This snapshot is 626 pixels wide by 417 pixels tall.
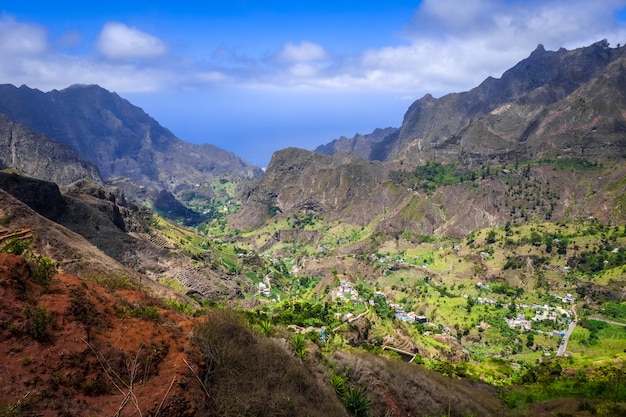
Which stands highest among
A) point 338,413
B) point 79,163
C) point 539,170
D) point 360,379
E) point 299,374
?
point 79,163

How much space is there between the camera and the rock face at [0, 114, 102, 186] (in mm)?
178750

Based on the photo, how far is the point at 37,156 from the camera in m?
183

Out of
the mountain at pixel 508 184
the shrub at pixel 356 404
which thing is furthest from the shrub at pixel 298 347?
the mountain at pixel 508 184

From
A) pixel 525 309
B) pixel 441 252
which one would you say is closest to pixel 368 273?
pixel 441 252

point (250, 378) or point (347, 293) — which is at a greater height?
point (250, 378)

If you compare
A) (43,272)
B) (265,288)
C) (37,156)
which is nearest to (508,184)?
(265,288)

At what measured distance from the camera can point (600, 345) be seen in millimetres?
65812

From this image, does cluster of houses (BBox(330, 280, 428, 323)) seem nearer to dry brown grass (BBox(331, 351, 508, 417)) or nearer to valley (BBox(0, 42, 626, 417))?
valley (BBox(0, 42, 626, 417))

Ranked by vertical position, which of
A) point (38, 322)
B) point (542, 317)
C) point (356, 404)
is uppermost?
point (38, 322)

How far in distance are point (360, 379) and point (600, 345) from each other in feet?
191

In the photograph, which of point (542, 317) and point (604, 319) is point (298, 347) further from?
point (604, 319)

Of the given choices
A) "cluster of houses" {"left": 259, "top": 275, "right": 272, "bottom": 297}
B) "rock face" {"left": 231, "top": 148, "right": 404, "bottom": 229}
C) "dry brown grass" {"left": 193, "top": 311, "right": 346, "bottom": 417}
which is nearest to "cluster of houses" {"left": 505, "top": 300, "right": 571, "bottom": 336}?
"cluster of houses" {"left": 259, "top": 275, "right": 272, "bottom": 297}

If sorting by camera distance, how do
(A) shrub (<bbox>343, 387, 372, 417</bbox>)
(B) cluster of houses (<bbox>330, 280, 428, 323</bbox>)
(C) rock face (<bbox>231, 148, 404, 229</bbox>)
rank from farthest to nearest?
(C) rock face (<bbox>231, 148, 404, 229</bbox>)
(B) cluster of houses (<bbox>330, 280, 428, 323</bbox>)
(A) shrub (<bbox>343, 387, 372, 417</bbox>)

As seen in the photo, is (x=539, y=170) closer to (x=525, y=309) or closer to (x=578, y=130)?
(x=578, y=130)
